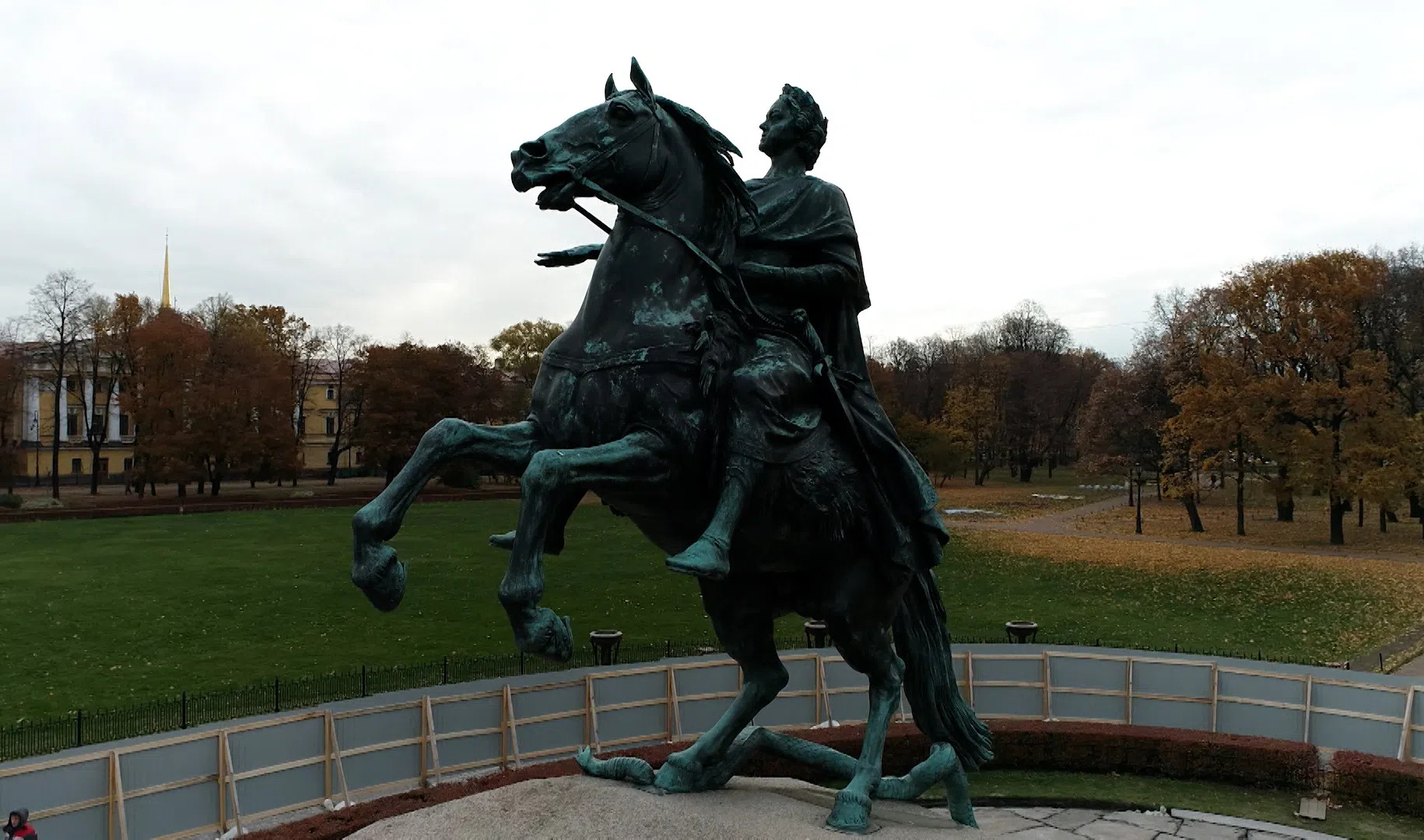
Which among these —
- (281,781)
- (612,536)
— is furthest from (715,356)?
(612,536)

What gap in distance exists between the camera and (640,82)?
588cm

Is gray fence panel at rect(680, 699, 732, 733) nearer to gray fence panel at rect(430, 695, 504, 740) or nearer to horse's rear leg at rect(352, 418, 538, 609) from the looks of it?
gray fence panel at rect(430, 695, 504, 740)

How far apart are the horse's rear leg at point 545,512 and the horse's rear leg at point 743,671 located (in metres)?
1.78

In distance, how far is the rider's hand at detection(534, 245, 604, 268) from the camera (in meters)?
6.76

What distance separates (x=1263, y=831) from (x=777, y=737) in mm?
6103

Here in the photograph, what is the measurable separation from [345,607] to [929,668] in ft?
67.3

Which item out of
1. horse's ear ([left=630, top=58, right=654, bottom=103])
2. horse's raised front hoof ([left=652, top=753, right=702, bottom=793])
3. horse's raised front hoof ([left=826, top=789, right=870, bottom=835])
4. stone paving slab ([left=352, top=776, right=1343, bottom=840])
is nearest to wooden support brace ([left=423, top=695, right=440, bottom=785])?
stone paving slab ([left=352, top=776, right=1343, bottom=840])

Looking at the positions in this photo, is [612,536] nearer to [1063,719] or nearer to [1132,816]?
[1063,719]

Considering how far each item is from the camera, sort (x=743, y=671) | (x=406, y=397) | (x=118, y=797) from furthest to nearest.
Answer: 1. (x=406, y=397)
2. (x=118, y=797)
3. (x=743, y=671)

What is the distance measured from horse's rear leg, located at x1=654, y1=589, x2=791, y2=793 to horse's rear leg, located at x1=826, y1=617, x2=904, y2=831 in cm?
52

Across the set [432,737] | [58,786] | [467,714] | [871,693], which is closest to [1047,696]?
[871,693]

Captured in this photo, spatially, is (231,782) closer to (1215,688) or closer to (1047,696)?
(1047,696)

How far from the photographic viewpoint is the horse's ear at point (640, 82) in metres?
5.84

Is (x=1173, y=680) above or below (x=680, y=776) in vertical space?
below
